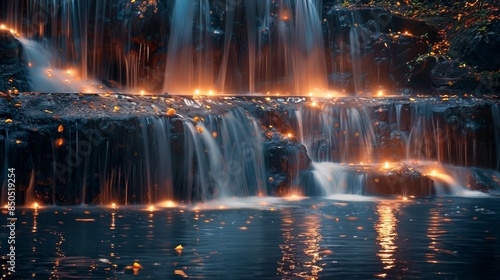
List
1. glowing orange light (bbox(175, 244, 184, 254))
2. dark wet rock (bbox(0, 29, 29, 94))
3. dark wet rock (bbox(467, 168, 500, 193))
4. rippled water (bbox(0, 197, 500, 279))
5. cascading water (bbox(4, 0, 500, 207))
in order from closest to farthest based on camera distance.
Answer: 1. rippled water (bbox(0, 197, 500, 279))
2. glowing orange light (bbox(175, 244, 184, 254))
3. cascading water (bbox(4, 0, 500, 207))
4. dark wet rock (bbox(467, 168, 500, 193))
5. dark wet rock (bbox(0, 29, 29, 94))

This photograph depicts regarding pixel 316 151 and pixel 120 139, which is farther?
pixel 316 151

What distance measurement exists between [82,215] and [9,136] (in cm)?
212

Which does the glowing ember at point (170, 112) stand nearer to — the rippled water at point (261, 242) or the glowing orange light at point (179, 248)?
the rippled water at point (261, 242)

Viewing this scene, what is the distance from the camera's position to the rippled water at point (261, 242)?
19.5 ft

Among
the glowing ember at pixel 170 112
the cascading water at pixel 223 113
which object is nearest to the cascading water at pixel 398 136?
the cascading water at pixel 223 113

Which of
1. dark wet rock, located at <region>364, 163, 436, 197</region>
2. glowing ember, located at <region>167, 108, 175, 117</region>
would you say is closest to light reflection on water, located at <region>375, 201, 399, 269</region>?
dark wet rock, located at <region>364, 163, 436, 197</region>

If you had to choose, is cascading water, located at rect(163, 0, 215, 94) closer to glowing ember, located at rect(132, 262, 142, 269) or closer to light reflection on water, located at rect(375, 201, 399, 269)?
light reflection on water, located at rect(375, 201, 399, 269)

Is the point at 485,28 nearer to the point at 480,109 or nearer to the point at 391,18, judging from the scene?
the point at 391,18

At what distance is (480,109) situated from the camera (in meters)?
15.4

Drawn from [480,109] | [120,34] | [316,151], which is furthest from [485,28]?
[120,34]

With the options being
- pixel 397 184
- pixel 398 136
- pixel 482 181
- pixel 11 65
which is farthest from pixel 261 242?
pixel 11 65

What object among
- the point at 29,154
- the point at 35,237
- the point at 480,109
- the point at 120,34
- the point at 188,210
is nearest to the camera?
the point at 35,237

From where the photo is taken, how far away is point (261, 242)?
7340mm

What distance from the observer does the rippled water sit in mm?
5957
